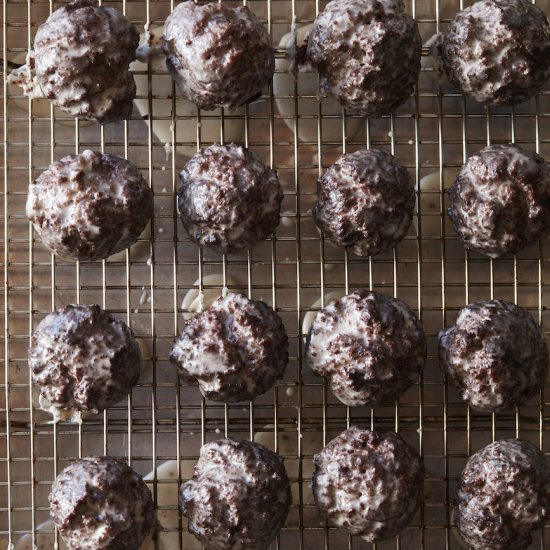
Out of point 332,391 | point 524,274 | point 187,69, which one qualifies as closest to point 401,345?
point 332,391

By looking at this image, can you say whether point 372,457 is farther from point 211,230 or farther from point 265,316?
point 211,230

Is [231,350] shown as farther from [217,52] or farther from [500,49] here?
[500,49]

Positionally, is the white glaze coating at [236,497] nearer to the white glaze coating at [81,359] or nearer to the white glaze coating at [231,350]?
the white glaze coating at [231,350]

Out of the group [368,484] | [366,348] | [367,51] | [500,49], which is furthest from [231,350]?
[500,49]

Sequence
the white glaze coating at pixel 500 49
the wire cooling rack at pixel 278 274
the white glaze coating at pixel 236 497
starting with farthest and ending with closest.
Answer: the wire cooling rack at pixel 278 274 < the white glaze coating at pixel 500 49 < the white glaze coating at pixel 236 497

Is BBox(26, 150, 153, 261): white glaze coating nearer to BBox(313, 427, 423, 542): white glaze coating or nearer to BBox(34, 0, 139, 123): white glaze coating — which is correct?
BBox(34, 0, 139, 123): white glaze coating

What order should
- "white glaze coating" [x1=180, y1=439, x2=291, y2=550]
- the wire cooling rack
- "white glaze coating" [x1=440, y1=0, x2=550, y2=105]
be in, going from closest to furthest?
"white glaze coating" [x1=180, y1=439, x2=291, y2=550] < "white glaze coating" [x1=440, y1=0, x2=550, y2=105] < the wire cooling rack

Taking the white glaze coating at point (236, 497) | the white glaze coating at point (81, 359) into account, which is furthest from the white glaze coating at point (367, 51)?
the white glaze coating at point (236, 497)

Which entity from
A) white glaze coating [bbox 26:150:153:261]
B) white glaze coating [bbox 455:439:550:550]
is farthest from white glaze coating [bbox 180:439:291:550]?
white glaze coating [bbox 26:150:153:261]
